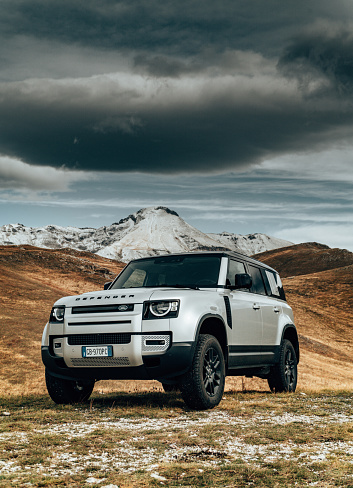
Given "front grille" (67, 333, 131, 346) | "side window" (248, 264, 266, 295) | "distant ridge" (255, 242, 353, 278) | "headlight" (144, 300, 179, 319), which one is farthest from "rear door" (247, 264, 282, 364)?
"distant ridge" (255, 242, 353, 278)

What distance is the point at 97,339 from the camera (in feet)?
22.6

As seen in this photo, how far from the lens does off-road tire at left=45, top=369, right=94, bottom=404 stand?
7559mm

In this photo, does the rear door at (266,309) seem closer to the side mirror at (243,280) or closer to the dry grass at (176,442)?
the dry grass at (176,442)

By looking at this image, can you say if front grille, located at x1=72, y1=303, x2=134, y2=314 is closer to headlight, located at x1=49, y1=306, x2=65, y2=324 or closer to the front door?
headlight, located at x1=49, y1=306, x2=65, y2=324

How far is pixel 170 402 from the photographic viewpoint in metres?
7.91

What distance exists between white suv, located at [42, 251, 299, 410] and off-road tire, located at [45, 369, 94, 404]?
0.05 ft

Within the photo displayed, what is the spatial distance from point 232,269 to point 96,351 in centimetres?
282

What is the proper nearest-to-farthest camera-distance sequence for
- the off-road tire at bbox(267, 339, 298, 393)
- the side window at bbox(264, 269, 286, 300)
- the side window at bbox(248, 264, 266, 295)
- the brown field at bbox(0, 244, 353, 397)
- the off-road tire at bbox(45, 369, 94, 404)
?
the off-road tire at bbox(45, 369, 94, 404) < the side window at bbox(248, 264, 266, 295) < the off-road tire at bbox(267, 339, 298, 393) < the side window at bbox(264, 269, 286, 300) < the brown field at bbox(0, 244, 353, 397)

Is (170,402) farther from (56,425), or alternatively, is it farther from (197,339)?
(56,425)

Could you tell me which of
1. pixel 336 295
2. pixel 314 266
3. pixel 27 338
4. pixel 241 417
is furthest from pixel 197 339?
pixel 314 266

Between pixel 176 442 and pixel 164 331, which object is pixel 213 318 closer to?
pixel 164 331

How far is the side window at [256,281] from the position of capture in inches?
372

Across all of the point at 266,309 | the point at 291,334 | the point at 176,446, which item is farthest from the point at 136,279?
the point at 176,446

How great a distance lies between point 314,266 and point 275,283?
118139 millimetres
